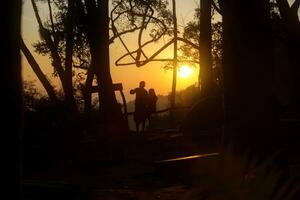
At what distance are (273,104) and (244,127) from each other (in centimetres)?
40

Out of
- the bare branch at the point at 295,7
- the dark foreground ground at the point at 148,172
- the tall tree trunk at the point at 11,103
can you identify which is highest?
the bare branch at the point at 295,7

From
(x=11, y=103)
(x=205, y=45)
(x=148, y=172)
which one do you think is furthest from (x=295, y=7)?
(x=11, y=103)

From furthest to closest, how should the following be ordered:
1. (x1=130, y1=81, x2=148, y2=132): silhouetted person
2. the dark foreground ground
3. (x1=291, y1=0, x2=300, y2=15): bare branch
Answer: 1. (x1=130, y1=81, x2=148, y2=132): silhouetted person
2. (x1=291, y1=0, x2=300, y2=15): bare branch
3. the dark foreground ground

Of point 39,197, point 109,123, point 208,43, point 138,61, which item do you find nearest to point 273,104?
point 39,197

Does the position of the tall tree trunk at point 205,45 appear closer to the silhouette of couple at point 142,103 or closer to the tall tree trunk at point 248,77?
the silhouette of couple at point 142,103

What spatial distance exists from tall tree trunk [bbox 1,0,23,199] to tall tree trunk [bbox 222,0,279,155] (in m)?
3.47

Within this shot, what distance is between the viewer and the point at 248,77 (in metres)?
5.97

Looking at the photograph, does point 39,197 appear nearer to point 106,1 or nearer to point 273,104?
point 273,104

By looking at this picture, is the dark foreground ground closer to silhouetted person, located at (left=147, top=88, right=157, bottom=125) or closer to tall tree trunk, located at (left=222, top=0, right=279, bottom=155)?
tall tree trunk, located at (left=222, top=0, right=279, bottom=155)

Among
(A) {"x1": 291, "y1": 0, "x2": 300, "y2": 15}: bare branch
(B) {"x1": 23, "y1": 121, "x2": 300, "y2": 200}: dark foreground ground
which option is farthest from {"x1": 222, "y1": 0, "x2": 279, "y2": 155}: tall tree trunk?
(A) {"x1": 291, "y1": 0, "x2": 300, "y2": 15}: bare branch

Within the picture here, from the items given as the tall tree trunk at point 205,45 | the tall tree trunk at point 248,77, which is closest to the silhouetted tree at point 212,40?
the tall tree trunk at point 205,45

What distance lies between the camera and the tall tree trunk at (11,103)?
9.02 feet

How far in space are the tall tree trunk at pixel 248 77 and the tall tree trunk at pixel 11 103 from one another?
3.47 metres

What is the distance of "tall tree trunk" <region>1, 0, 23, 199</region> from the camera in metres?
2.75
